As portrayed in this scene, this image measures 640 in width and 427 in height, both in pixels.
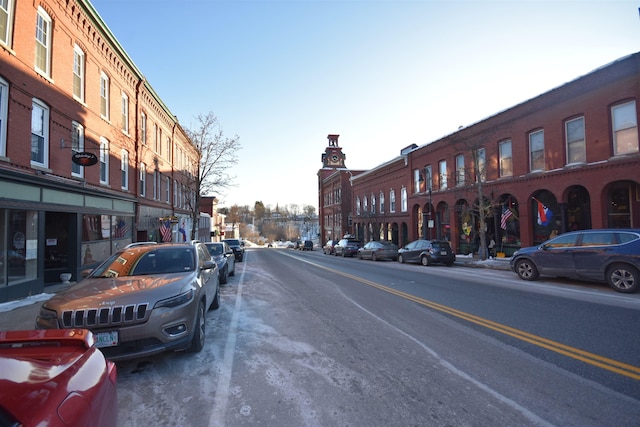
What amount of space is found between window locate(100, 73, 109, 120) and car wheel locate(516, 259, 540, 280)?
60.6 feet

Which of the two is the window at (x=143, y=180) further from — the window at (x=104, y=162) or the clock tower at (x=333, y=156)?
the clock tower at (x=333, y=156)

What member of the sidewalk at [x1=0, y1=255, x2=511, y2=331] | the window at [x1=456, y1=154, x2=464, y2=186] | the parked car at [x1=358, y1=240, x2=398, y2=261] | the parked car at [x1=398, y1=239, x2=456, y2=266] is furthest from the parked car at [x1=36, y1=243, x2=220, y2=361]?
the window at [x1=456, y1=154, x2=464, y2=186]

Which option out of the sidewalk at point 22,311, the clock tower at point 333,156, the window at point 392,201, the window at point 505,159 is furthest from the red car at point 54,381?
the clock tower at point 333,156

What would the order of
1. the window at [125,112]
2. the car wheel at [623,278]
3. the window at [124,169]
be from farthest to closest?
1. the window at [125,112]
2. the window at [124,169]
3. the car wheel at [623,278]

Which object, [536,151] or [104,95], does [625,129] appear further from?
[104,95]

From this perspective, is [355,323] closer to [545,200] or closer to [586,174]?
[586,174]

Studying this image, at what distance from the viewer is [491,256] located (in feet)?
70.5

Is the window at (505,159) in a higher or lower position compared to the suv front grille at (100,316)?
higher

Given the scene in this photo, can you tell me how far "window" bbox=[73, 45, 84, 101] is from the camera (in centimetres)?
1395

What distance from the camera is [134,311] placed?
417cm

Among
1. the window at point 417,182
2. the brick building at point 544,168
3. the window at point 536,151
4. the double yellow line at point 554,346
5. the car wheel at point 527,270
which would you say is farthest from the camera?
the window at point 417,182

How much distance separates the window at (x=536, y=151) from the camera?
18.9 m

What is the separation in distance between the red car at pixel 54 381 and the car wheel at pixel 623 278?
38.2 feet

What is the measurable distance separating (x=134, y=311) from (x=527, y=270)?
40.1 feet
